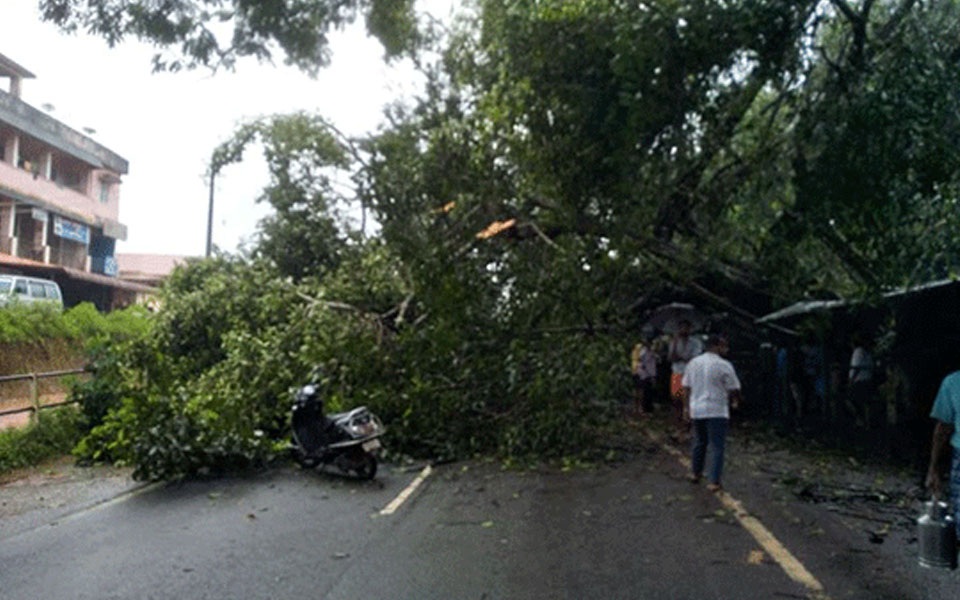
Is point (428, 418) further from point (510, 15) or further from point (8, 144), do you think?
point (8, 144)

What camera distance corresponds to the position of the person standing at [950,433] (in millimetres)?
5812

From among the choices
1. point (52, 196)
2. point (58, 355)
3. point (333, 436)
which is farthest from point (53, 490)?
point (52, 196)

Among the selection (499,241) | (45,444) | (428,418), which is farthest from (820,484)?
(45,444)

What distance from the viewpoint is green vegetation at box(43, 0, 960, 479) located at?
9.13 m

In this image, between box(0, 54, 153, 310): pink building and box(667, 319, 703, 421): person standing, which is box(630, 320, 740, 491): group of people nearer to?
box(667, 319, 703, 421): person standing

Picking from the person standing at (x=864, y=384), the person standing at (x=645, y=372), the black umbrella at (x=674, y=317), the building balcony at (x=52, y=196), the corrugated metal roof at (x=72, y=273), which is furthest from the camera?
the corrugated metal roof at (x=72, y=273)

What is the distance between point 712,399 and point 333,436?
15.3ft

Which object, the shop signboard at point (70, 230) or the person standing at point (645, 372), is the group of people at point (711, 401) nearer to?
the person standing at point (645, 372)

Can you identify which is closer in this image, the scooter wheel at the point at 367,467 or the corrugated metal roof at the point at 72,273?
the scooter wheel at the point at 367,467

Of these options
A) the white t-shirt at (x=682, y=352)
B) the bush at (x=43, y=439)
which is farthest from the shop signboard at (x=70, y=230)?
the white t-shirt at (x=682, y=352)

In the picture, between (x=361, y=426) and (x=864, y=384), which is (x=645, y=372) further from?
(x=361, y=426)

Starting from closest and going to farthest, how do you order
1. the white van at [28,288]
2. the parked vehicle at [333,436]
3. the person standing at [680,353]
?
the parked vehicle at [333,436] < the person standing at [680,353] < the white van at [28,288]

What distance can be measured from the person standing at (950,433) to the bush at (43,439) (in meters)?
11.6

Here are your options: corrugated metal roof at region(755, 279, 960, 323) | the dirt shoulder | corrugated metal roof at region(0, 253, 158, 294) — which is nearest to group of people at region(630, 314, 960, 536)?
corrugated metal roof at region(755, 279, 960, 323)
